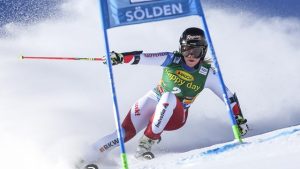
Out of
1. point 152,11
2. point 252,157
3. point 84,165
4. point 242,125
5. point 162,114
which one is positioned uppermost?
point 152,11

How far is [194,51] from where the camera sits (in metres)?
5.04

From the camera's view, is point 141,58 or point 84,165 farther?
point 141,58

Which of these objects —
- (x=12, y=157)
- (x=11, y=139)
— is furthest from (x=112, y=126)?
(x=12, y=157)

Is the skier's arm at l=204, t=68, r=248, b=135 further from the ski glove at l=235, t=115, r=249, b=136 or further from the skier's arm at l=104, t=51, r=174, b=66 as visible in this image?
the skier's arm at l=104, t=51, r=174, b=66

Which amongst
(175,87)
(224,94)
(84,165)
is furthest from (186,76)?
(84,165)

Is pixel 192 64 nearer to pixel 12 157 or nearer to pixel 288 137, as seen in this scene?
pixel 288 137

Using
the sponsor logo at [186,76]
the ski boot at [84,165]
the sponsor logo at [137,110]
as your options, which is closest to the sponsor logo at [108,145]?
the ski boot at [84,165]

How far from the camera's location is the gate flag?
4.09 metres

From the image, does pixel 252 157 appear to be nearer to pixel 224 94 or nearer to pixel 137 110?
pixel 224 94

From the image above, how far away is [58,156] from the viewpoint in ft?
16.3

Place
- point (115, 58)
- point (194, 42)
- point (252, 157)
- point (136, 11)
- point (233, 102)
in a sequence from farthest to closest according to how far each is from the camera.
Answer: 1. point (233, 102)
2. point (194, 42)
3. point (115, 58)
4. point (136, 11)
5. point (252, 157)

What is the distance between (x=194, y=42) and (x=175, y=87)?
0.62m

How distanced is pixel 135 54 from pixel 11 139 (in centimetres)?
315

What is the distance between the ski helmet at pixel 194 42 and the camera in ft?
16.3
